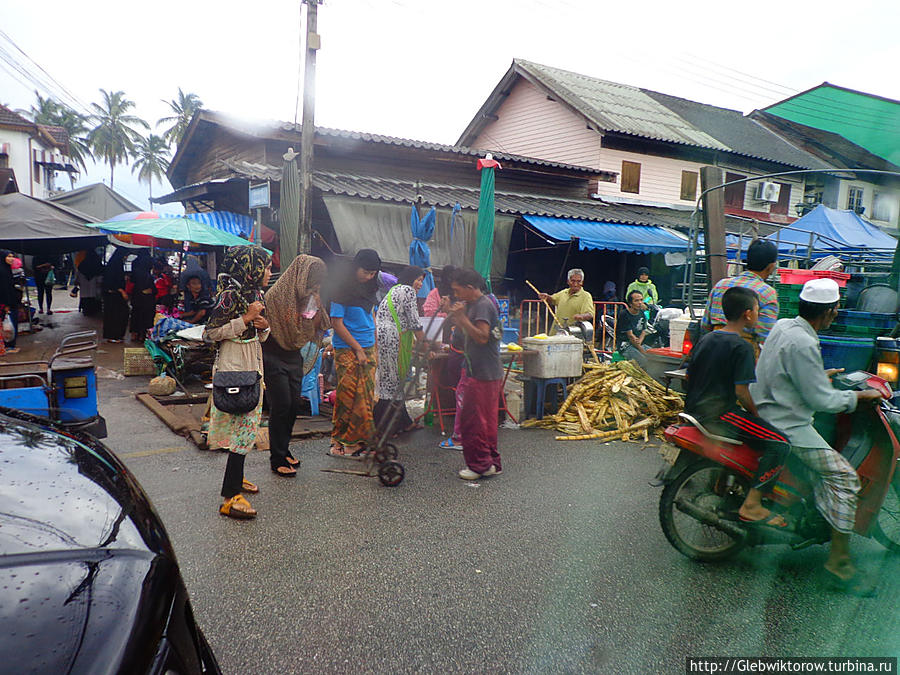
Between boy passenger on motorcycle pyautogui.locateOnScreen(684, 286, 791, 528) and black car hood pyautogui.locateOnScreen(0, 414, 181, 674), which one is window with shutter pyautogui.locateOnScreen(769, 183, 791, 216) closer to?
boy passenger on motorcycle pyautogui.locateOnScreen(684, 286, 791, 528)

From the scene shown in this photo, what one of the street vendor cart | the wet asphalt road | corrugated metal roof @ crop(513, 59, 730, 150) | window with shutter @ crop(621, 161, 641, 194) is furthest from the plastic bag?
window with shutter @ crop(621, 161, 641, 194)

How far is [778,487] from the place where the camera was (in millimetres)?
3357

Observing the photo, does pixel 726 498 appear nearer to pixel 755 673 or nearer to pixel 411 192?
pixel 755 673

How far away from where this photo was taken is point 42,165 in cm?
3922

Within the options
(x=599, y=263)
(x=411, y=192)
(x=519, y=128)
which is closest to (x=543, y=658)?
(x=411, y=192)

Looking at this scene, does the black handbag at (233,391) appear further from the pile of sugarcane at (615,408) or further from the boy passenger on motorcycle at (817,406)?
the pile of sugarcane at (615,408)

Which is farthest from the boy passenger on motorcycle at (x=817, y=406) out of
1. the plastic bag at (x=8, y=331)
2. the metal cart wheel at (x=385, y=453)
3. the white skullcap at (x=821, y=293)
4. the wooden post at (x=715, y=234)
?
the plastic bag at (x=8, y=331)

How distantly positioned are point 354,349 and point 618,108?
18.8 m

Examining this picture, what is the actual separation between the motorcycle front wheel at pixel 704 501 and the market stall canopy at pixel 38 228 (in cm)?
992

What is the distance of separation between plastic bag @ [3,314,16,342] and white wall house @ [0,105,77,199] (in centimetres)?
2371

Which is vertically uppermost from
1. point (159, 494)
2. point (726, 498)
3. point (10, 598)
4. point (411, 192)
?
point (411, 192)

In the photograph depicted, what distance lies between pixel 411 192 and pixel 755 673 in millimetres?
11134

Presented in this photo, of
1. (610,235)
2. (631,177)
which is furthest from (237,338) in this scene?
(631,177)

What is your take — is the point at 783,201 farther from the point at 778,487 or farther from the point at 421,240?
the point at 778,487
